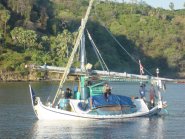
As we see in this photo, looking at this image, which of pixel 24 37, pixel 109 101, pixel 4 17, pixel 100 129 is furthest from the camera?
pixel 4 17

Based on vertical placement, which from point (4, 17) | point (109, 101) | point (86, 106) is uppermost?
point (4, 17)

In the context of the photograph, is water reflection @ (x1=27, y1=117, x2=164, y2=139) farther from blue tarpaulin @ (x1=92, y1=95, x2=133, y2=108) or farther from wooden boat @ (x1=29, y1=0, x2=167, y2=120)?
blue tarpaulin @ (x1=92, y1=95, x2=133, y2=108)

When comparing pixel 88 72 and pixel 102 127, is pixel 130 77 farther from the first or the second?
pixel 102 127

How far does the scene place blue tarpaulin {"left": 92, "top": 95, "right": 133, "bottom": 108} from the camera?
5788 cm

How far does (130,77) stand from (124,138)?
667 inches

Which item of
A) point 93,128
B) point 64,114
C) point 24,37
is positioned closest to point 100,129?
point 93,128

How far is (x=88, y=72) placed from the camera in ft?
201

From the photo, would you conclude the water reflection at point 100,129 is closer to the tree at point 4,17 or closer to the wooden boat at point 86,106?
the wooden boat at point 86,106

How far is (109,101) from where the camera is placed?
58.6 metres

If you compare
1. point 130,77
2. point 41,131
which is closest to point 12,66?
point 130,77

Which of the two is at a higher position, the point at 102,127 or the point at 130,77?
the point at 130,77

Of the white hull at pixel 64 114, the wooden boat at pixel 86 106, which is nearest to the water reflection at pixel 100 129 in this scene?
the white hull at pixel 64 114

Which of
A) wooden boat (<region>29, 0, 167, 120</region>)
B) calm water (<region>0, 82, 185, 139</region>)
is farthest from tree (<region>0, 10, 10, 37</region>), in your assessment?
wooden boat (<region>29, 0, 167, 120</region>)

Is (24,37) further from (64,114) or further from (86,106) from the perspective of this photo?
(64,114)
